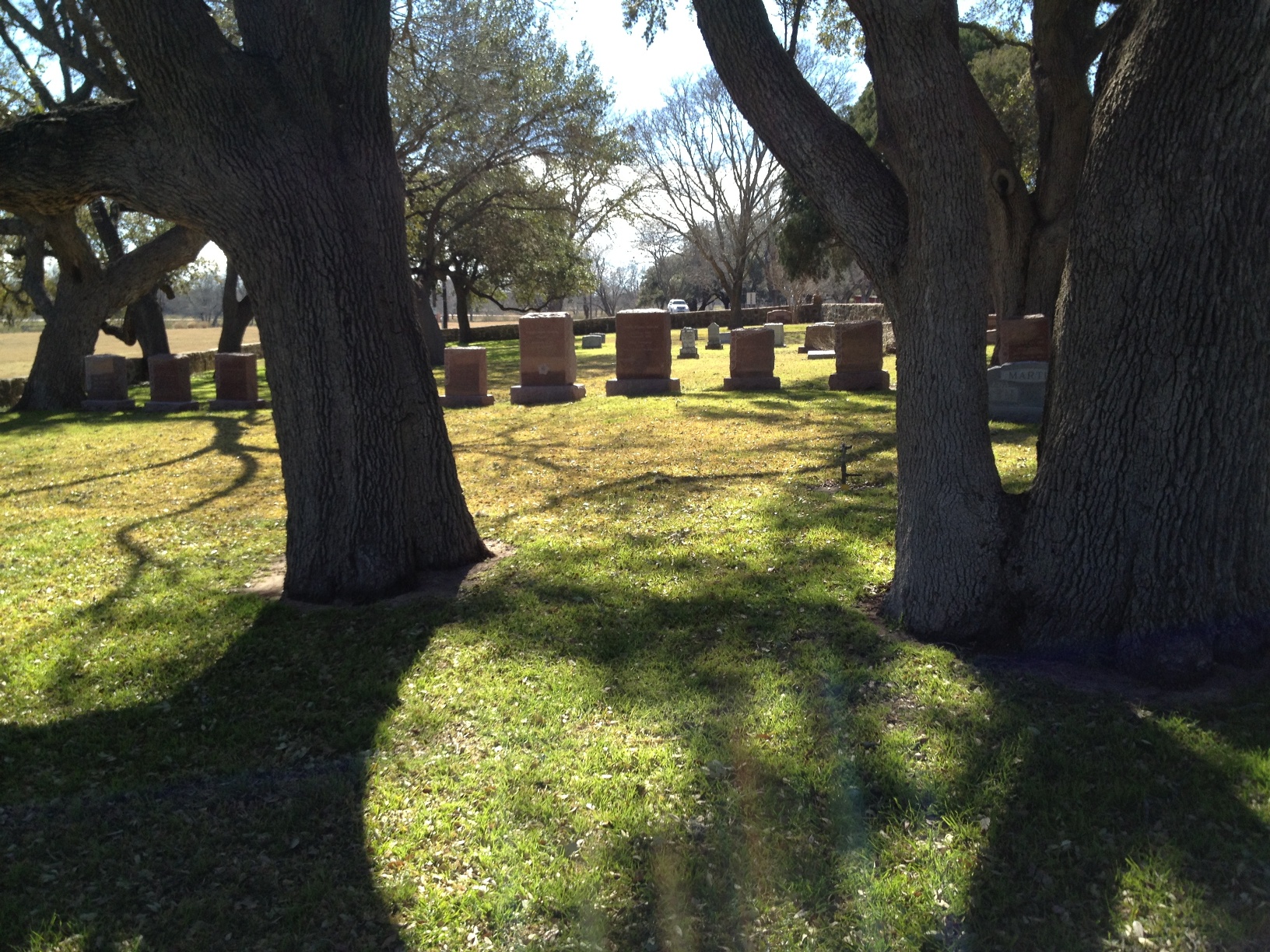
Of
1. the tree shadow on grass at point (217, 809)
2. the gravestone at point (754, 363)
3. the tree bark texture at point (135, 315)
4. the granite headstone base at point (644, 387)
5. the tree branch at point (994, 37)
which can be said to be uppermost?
the tree branch at point (994, 37)

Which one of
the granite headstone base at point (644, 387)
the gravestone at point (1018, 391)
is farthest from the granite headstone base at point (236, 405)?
the gravestone at point (1018, 391)

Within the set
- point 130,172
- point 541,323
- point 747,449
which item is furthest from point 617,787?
point 541,323

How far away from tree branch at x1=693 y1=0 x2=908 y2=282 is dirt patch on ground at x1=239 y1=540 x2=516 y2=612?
318cm

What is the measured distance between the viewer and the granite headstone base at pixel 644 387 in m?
16.2

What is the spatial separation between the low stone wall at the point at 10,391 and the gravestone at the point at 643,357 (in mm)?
13245

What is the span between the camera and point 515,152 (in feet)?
76.9

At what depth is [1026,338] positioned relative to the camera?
13.1 m

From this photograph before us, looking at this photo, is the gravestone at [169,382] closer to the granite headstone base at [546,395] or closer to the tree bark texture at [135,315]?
the tree bark texture at [135,315]

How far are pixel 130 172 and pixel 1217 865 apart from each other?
604 cm

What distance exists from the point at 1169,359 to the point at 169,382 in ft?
56.8

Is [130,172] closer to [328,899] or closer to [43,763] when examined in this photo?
[43,763]

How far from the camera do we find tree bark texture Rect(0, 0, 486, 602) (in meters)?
5.19

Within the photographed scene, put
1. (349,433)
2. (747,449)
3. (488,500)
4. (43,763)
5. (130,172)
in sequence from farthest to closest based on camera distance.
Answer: (747,449)
(488,500)
(349,433)
(130,172)
(43,763)

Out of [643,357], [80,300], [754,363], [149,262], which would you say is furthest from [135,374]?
[754,363]
